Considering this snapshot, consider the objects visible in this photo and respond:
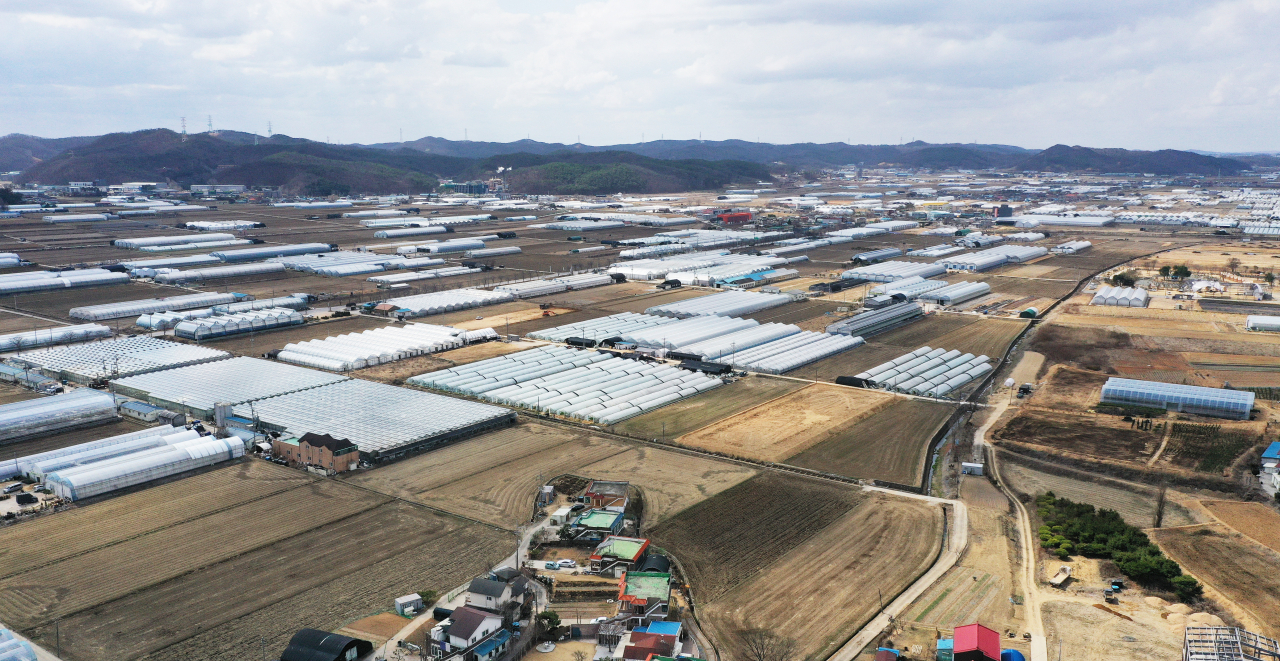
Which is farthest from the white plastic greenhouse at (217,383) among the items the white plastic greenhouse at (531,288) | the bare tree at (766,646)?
the bare tree at (766,646)

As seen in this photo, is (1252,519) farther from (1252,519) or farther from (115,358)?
(115,358)

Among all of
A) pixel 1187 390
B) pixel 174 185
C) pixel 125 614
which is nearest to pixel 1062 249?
pixel 1187 390

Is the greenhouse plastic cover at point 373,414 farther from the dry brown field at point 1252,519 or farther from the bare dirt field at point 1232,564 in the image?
the dry brown field at point 1252,519

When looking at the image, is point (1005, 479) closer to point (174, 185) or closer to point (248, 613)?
point (248, 613)

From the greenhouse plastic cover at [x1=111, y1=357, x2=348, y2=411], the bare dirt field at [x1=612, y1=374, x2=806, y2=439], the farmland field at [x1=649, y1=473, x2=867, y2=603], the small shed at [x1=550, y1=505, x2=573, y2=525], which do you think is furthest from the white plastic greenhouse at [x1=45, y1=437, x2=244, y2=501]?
the farmland field at [x1=649, y1=473, x2=867, y2=603]

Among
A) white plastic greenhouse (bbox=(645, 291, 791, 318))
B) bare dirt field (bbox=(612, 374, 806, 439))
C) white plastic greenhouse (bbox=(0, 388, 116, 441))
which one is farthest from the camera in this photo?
white plastic greenhouse (bbox=(645, 291, 791, 318))

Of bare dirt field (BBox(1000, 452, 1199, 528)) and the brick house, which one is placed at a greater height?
the brick house

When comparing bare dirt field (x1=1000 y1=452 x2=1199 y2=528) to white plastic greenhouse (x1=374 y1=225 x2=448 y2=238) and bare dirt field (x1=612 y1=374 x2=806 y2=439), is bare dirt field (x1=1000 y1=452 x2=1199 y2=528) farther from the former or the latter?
white plastic greenhouse (x1=374 y1=225 x2=448 y2=238)
